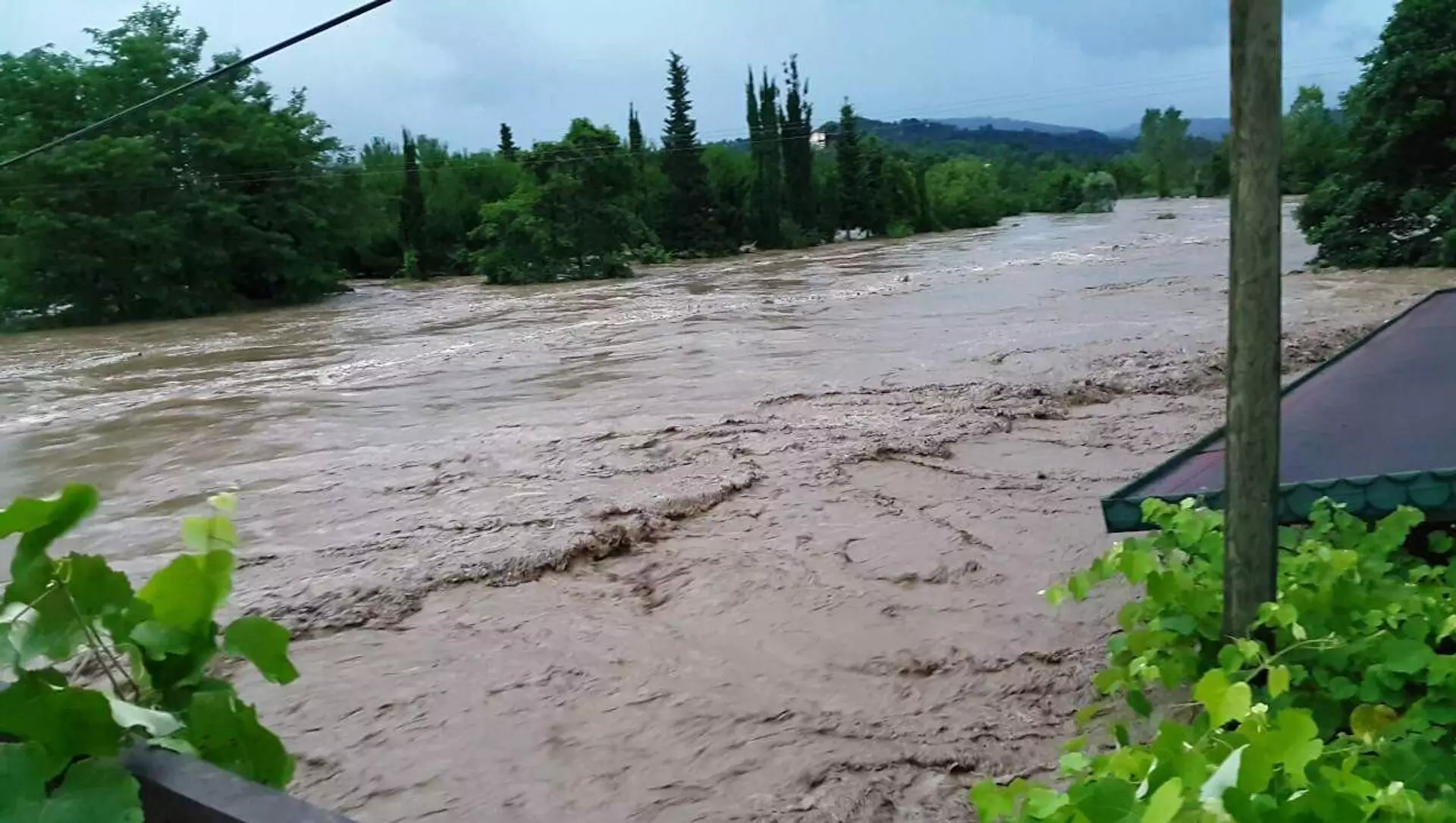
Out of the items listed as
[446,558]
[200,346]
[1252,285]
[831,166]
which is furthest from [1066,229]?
[1252,285]

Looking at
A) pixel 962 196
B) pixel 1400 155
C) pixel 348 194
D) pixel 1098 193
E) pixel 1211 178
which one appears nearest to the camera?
pixel 1400 155

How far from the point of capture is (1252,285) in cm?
216

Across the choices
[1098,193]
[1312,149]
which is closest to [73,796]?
[1312,149]

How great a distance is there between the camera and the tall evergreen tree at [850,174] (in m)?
50.2

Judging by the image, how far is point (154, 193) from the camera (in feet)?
Result: 90.1

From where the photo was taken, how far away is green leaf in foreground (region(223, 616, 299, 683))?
1651 mm

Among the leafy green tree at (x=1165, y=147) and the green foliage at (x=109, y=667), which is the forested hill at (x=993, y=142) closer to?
the leafy green tree at (x=1165, y=147)

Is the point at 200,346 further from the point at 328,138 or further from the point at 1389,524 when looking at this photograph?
the point at 1389,524

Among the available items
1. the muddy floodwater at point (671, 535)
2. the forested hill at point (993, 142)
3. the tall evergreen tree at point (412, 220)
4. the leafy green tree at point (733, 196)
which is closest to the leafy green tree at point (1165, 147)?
the forested hill at point (993, 142)

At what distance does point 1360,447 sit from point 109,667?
335cm

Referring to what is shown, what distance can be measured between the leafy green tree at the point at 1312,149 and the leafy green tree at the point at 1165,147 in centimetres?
4944


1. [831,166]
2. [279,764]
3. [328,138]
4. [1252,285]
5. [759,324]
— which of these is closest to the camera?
[279,764]

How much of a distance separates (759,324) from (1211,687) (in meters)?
15.5

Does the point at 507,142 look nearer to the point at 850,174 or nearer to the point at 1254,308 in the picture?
the point at 850,174
